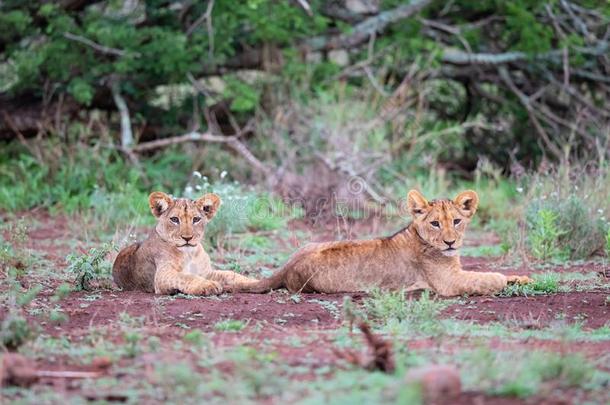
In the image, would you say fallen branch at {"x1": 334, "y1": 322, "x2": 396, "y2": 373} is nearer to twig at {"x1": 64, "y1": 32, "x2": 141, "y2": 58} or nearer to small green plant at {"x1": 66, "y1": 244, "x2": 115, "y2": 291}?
small green plant at {"x1": 66, "y1": 244, "x2": 115, "y2": 291}

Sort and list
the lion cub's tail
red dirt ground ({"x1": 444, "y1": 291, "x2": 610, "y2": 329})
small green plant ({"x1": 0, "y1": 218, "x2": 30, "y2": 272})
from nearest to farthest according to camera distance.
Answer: red dirt ground ({"x1": 444, "y1": 291, "x2": 610, "y2": 329}) → the lion cub's tail → small green plant ({"x1": 0, "y1": 218, "x2": 30, "y2": 272})

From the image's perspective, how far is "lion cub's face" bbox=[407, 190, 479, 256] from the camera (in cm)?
769

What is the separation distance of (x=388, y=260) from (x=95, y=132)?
25.1 ft

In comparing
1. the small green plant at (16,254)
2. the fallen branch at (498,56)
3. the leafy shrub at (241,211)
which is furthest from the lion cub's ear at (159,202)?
the fallen branch at (498,56)

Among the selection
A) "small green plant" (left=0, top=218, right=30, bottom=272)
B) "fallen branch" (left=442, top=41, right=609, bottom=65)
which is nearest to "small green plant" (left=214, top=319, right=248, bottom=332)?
"small green plant" (left=0, top=218, right=30, bottom=272)

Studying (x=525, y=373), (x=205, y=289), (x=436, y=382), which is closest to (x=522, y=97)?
(x=205, y=289)

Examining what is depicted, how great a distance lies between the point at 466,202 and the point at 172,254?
213 centimetres

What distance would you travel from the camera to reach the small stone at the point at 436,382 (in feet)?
14.2

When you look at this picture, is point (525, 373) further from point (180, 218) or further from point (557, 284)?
point (180, 218)

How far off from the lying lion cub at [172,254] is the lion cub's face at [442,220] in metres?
1.27

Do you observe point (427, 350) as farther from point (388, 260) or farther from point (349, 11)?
point (349, 11)

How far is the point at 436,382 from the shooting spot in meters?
4.34

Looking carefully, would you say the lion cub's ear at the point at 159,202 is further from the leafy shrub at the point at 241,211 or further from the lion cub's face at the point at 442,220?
the lion cub's face at the point at 442,220

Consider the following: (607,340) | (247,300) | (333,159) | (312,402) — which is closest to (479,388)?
(312,402)
